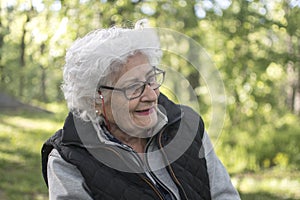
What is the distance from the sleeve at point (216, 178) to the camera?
6.22 ft

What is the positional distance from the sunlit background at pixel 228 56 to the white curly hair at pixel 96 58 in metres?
0.44

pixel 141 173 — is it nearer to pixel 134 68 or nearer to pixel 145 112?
pixel 145 112

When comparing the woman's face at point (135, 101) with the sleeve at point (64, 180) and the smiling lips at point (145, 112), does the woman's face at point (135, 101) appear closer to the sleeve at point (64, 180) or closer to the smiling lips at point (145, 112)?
the smiling lips at point (145, 112)

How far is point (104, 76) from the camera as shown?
1.79 m

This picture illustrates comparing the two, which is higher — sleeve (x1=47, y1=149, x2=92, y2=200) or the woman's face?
the woman's face

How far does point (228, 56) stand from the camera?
3.90 m

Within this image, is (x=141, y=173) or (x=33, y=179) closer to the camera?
(x=141, y=173)

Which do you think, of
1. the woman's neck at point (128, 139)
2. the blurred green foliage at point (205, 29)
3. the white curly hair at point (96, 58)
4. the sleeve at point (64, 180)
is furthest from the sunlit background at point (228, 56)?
the sleeve at point (64, 180)

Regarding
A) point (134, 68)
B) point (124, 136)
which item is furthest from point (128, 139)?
point (134, 68)

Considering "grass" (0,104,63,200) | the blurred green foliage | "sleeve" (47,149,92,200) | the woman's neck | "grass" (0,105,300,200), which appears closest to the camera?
"sleeve" (47,149,92,200)

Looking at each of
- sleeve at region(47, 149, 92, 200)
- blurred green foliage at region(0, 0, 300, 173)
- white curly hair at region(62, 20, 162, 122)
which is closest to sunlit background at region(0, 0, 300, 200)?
blurred green foliage at region(0, 0, 300, 173)

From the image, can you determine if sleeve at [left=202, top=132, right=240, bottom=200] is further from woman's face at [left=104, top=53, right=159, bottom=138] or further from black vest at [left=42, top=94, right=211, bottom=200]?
woman's face at [left=104, top=53, right=159, bottom=138]

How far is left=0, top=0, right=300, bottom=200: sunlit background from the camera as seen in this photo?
3607 mm

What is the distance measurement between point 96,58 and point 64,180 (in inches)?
17.7
